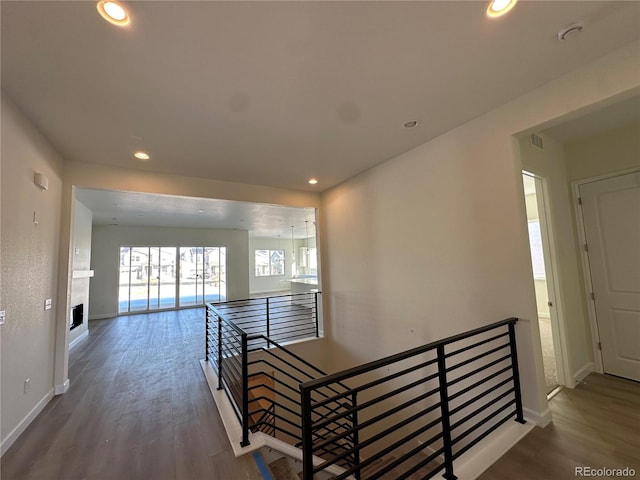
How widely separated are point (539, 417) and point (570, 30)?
2.87m

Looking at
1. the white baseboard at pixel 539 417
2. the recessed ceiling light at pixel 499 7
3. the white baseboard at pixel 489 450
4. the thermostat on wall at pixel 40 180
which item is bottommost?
the white baseboard at pixel 489 450

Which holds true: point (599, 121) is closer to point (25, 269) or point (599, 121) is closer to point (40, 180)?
point (40, 180)

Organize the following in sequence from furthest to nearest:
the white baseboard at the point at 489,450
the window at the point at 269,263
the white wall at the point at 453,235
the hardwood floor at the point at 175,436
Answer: the window at the point at 269,263, the white wall at the point at 453,235, the hardwood floor at the point at 175,436, the white baseboard at the point at 489,450

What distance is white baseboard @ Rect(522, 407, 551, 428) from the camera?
2162 mm

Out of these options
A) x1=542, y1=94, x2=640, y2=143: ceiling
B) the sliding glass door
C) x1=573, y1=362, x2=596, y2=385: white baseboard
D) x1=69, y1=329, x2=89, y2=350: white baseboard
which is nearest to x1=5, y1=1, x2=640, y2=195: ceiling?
x1=542, y1=94, x2=640, y2=143: ceiling

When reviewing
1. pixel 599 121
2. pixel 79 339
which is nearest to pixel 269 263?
pixel 79 339

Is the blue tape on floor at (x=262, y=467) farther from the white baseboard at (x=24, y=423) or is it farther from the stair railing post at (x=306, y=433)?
the white baseboard at (x=24, y=423)

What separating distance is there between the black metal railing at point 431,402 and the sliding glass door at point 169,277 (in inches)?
266

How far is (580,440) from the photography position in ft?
6.51

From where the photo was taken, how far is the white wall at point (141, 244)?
771 cm

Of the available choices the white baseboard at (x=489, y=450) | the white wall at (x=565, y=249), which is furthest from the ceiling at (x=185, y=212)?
the white baseboard at (x=489, y=450)

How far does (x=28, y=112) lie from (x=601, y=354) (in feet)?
21.1

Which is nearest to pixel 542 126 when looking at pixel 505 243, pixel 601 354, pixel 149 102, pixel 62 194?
pixel 505 243

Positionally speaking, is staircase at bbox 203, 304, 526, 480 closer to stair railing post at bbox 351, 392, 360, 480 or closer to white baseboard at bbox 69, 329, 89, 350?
stair railing post at bbox 351, 392, 360, 480
